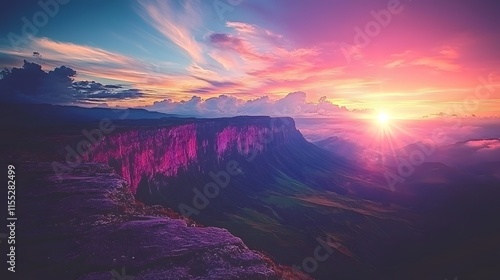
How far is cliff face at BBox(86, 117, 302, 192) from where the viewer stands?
82562 mm

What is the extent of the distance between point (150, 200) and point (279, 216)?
219 feet

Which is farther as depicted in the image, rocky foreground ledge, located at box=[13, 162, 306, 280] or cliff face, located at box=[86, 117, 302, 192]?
cliff face, located at box=[86, 117, 302, 192]

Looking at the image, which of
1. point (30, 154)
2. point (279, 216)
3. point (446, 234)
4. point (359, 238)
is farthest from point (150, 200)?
point (446, 234)

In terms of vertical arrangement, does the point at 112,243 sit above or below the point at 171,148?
above

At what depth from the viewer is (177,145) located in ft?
398

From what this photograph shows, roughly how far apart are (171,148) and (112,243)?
9684 cm

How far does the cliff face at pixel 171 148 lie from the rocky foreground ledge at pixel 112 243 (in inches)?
1627

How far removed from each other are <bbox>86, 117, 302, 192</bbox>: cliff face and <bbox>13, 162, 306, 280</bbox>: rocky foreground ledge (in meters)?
41.3

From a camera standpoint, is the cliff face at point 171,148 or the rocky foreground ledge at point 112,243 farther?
the cliff face at point 171,148

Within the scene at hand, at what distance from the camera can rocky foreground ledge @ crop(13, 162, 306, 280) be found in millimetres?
19562

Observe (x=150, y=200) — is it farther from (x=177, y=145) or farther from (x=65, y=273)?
(x=65, y=273)

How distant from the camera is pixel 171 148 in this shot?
11669 centimetres

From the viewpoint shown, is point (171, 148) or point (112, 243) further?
point (171, 148)

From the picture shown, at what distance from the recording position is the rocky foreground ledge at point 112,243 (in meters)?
19.6
